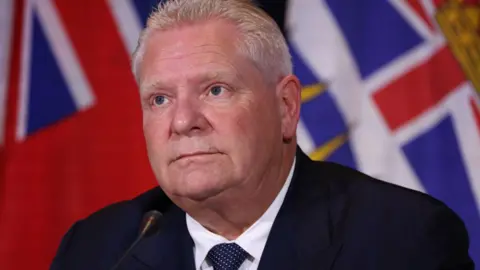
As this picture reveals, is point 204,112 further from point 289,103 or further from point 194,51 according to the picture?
point 289,103

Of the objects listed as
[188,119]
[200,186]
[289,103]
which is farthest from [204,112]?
[289,103]

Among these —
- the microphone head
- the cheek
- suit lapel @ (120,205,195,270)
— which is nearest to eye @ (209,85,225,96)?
the cheek

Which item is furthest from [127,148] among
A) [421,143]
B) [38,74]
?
[421,143]

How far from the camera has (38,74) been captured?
8.93 feet

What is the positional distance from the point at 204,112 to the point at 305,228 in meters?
0.36

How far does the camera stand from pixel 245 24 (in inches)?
61.4

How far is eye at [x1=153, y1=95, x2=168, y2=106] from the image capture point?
5.08ft

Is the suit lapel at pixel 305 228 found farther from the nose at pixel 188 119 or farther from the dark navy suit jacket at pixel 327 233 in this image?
the nose at pixel 188 119

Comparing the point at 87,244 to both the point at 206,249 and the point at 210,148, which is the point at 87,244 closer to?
the point at 206,249

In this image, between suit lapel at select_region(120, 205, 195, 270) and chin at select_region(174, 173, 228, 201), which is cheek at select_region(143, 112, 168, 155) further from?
suit lapel at select_region(120, 205, 195, 270)

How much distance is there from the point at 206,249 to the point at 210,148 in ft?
1.02

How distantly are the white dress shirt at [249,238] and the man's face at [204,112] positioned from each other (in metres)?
0.13

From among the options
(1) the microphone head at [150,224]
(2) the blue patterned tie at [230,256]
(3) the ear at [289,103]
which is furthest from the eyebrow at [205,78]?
(2) the blue patterned tie at [230,256]

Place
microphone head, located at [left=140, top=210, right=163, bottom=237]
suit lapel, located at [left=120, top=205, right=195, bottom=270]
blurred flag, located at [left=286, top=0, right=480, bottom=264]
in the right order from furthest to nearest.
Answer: blurred flag, located at [left=286, top=0, right=480, bottom=264] < suit lapel, located at [left=120, top=205, right=195, bottom=270] < microphone head, located at [left=140, top=210, right=163, bottom=237]
